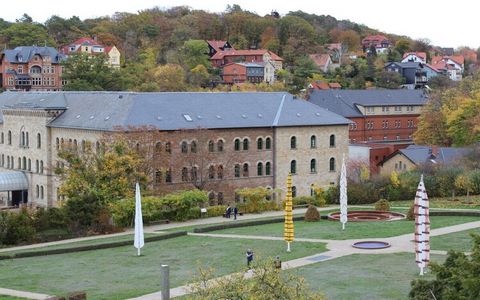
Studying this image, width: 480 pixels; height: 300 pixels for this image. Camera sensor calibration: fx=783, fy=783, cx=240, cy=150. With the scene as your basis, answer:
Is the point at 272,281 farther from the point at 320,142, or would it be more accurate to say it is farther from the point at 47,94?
the point at 47,94

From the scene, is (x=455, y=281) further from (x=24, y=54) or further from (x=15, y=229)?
(x=24, y=54)

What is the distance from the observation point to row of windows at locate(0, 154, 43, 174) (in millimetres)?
67625

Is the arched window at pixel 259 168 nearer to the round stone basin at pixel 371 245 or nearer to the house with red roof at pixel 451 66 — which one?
the round stone basin at pixel 371 245

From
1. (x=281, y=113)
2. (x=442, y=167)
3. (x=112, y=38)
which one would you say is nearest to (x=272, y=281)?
(x=442, y=167)

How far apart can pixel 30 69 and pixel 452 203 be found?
79336 mm

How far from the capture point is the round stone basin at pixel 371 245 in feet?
115

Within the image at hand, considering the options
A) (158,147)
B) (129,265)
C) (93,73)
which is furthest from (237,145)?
(93,73)

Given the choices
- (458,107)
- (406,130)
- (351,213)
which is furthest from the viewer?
(406,130)

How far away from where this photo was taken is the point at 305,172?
66.5 metres

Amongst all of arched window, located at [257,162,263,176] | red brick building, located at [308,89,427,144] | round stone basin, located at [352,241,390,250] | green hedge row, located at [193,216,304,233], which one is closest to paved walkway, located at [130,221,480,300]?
round stone basin, located at [352,241,390,250]

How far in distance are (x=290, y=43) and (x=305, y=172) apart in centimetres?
10574

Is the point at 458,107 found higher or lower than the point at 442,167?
higher

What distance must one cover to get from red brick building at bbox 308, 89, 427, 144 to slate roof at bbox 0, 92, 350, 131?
2979 centimetres

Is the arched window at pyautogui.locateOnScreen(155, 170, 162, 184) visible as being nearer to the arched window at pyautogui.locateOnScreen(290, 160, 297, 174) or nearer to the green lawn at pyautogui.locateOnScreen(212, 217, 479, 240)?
the arched window at pyautogui.locateOnScreen(290, 160, 297, 174)
